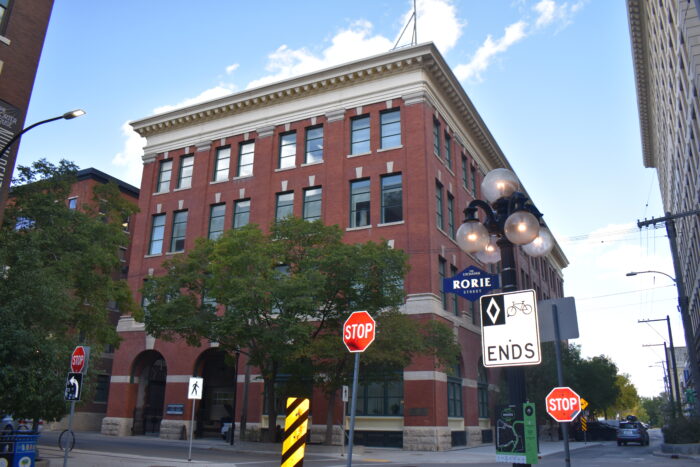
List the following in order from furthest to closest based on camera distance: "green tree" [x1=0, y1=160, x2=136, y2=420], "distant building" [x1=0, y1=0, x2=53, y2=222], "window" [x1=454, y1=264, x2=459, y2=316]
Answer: "window" [x1=454, y1=264, x2=459, y2=316] < "distant building" [x1=0, y1=0, x2=53, y2=222] < "green tree" [x1=0, y1=160, x2=136, y2=420]

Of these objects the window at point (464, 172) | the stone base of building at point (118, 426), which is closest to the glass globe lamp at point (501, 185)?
the window at point (464, 172)

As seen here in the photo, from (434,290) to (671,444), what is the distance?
14613 millimetres

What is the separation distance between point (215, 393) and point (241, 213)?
1224cm

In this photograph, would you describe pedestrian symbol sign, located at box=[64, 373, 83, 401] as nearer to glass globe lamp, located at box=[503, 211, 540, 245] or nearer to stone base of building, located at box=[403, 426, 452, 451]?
glass globe lamp, located at box=[503, 211, 540, 245]

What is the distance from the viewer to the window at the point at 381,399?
2973 centimetres

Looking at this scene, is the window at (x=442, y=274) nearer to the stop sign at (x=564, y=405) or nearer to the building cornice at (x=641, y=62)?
the stop sign at (x=564, y=405)

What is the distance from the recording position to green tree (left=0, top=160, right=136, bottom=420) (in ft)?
46.9

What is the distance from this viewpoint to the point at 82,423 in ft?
140

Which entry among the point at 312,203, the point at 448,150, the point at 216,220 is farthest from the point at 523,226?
the point at 216,220

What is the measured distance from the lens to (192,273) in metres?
26.0

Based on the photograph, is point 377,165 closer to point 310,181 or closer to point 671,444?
point 310,181

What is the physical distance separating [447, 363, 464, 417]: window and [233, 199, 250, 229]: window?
16.2 meters

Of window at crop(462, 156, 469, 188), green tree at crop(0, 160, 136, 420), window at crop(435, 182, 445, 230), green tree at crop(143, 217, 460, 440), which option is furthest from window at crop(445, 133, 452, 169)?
green tree at crop(0, 160, 136, 420)

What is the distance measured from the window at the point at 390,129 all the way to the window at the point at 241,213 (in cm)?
Answer: 991
